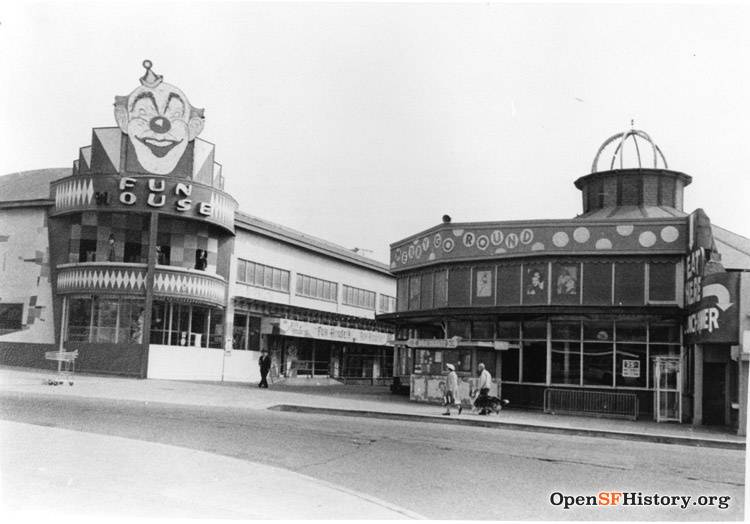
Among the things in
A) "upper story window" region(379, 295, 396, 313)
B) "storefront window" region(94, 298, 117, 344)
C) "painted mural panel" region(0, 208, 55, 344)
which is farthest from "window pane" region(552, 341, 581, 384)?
"upper story window" region(379, 295, 396, 313)

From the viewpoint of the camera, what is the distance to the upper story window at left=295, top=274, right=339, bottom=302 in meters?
48.6

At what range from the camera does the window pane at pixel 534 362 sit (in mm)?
27531

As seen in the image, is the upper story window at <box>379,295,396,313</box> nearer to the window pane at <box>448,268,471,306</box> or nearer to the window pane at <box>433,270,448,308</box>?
the window pane at <box>433,270,448,308</box>

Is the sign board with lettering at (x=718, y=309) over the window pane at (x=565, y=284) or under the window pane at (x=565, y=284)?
under

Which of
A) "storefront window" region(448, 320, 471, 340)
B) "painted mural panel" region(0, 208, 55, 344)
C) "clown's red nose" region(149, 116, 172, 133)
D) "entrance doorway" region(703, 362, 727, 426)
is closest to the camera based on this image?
"entrance doorway" region(703, 362, 727, 426)

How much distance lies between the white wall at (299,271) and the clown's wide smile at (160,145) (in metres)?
7.46

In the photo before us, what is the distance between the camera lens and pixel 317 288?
166ft

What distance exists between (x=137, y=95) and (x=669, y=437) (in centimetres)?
2650

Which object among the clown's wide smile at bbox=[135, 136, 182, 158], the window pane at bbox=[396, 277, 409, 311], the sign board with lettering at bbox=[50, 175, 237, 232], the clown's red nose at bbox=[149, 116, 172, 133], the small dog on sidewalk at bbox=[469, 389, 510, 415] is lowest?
the small dog on sidewalk at bbox=[469, 389, 510, 415]

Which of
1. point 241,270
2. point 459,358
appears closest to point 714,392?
point 459,358

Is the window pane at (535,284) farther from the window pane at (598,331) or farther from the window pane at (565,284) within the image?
the window pane at (598,331)

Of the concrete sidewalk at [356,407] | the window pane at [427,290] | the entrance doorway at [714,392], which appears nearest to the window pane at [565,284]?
the concrete sidewalk at [356,407]

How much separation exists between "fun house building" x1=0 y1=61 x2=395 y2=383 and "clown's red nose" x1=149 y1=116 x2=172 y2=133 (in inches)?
1.8

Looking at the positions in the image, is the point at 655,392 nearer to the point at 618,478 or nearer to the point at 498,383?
the point at 498,383
